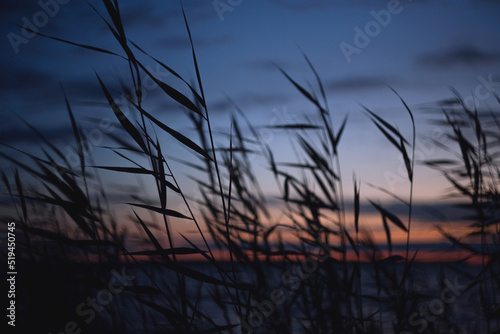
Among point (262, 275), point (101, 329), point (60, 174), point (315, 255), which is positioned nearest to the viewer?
point (60, 174)

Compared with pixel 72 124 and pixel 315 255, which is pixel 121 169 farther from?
pixel 315 255

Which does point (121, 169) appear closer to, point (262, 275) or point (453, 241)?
point (262, 275)

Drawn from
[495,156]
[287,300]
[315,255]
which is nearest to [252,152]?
[315,255]

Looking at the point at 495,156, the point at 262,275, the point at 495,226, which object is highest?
the point at 495,156

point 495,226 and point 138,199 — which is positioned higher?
point 138,199

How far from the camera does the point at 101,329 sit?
12.2ft

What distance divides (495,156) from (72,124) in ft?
10.7

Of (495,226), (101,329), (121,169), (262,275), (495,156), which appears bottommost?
(101,329)

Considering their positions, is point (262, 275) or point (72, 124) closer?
point (72, 124)

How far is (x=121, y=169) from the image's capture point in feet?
5.42

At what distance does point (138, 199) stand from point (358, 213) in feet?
6.08

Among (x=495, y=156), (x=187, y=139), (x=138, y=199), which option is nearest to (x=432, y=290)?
(x=495, y=156)

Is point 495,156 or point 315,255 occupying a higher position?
point 495,156

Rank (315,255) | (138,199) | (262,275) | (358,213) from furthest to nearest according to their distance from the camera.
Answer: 1. (138,199)
2. (262,275)
3. (315,255)
4. (358,213)
